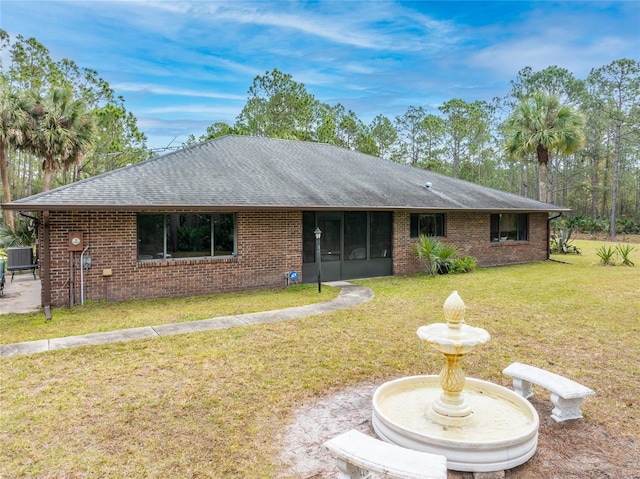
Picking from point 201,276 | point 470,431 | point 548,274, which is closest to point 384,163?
point 548,274

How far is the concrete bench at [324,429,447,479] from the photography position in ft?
9.00

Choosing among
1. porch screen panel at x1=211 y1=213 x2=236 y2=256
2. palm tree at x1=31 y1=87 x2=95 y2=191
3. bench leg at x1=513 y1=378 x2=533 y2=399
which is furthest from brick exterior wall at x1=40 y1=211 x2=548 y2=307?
palm tree at x1=31 y1=87 x2=95 y2=191

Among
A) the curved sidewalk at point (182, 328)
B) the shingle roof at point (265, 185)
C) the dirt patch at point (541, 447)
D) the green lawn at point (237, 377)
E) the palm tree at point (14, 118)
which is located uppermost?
the palm tree at point (14, 118)

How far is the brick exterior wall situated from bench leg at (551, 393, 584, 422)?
Answer: 8.25 meters

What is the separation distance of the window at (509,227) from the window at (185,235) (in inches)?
430

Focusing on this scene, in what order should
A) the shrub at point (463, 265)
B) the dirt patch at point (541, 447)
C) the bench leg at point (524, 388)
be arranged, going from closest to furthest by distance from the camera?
1. the dirt patch at point (541, 447)
2. the bench leg at point (524, 388)
3. the shrub at point (463, 265)

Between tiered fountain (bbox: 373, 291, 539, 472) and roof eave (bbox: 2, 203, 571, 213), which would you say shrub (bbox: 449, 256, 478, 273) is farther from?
tiered fountain (bbox: 373, 291, 539, 472)

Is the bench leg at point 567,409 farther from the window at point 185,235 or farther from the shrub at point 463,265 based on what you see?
the shrub at point 463,265

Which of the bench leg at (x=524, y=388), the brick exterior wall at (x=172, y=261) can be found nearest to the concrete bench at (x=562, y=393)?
the bench leg at (x=524, y=388)

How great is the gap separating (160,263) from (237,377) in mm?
5746

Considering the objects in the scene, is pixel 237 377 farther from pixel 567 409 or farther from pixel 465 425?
pixel 567 409

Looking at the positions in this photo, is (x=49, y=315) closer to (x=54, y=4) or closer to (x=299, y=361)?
(x=299, y=361)

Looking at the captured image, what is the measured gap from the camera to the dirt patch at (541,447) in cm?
328

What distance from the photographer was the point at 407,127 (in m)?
42.5
